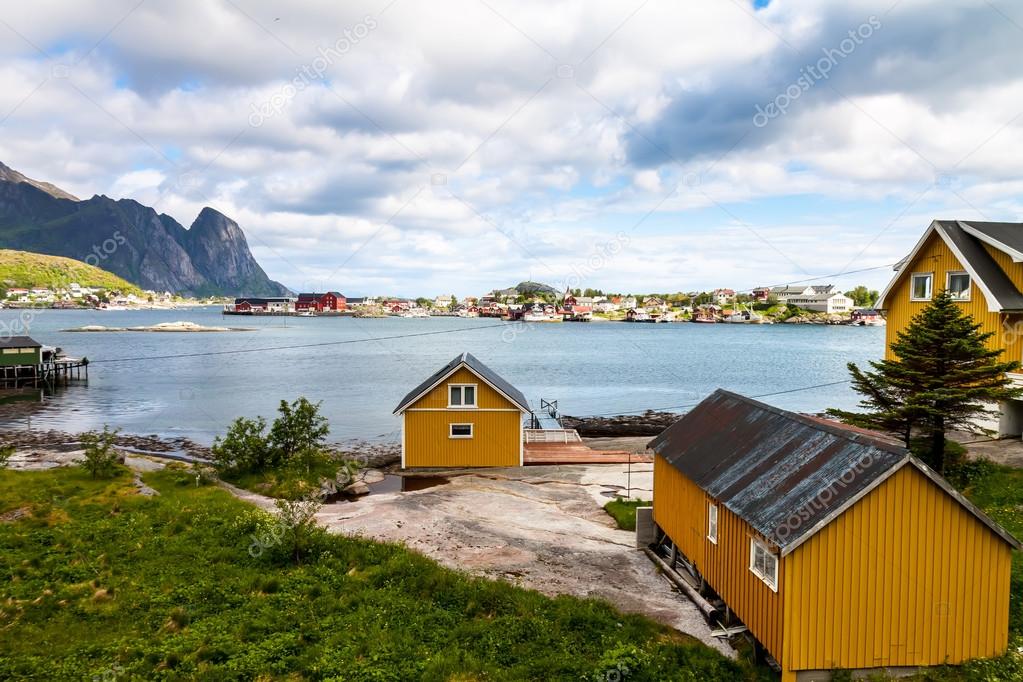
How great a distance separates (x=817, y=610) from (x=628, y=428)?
3918 cm

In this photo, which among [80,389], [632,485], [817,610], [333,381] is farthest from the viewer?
[333,381]

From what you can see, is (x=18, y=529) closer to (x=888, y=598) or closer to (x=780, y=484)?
(x=780, y=484)

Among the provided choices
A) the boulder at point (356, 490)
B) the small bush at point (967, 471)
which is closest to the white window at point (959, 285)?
the small bush at point (967, 471)

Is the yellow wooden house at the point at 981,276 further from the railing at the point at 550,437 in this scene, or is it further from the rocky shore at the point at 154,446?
the rocky shore at the point at 154,446

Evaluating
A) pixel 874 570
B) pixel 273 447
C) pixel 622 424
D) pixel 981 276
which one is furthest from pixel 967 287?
pixel 273 447

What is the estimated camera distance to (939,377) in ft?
69.9

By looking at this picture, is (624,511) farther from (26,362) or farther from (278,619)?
(26,362)

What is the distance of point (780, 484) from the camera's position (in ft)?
40.2

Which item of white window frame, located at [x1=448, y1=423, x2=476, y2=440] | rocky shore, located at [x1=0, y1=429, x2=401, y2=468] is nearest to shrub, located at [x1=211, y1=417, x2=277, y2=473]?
rocky shore, located at [x1=0, y1=429, x2=401, y2=468]

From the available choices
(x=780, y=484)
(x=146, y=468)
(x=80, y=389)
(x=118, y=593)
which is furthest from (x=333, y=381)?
(x=780, y=484)

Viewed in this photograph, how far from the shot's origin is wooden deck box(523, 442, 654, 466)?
3353 centimetres

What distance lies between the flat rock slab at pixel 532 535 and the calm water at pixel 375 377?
22.6m

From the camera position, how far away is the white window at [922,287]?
2805 centimetres

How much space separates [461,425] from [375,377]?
180ft
